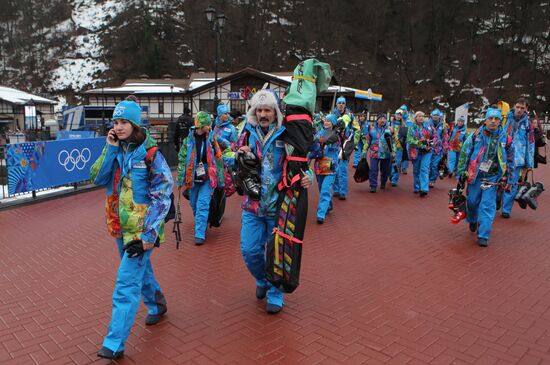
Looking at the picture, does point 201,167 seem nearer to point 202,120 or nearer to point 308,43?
Result: point 202,120

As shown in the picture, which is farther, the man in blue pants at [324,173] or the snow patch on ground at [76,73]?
the snow patch on ground at [76,73]

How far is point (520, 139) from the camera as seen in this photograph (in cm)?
774

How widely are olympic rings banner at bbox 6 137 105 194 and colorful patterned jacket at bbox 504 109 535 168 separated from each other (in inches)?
361

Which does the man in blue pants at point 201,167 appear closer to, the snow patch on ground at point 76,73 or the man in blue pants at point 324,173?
the man in blue pants at point 324,173

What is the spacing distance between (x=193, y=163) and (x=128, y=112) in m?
A: 3.16

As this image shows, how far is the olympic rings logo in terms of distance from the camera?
10.1 m

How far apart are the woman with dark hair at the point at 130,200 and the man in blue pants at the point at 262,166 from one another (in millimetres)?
884

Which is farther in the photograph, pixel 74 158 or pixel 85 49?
pixel 85 49

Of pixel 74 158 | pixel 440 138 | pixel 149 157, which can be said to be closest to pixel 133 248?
pixel 149 157

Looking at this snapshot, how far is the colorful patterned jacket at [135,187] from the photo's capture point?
337 cm

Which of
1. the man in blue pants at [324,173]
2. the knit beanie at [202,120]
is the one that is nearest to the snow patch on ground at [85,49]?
the man in blue pants at [324,173]

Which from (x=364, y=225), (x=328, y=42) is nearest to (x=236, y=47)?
(x=328, y=42)

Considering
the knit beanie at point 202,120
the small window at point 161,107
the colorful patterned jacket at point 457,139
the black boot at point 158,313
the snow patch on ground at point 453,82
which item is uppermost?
the snow patch on ground at point 453,82

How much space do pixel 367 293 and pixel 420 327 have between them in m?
0.84
